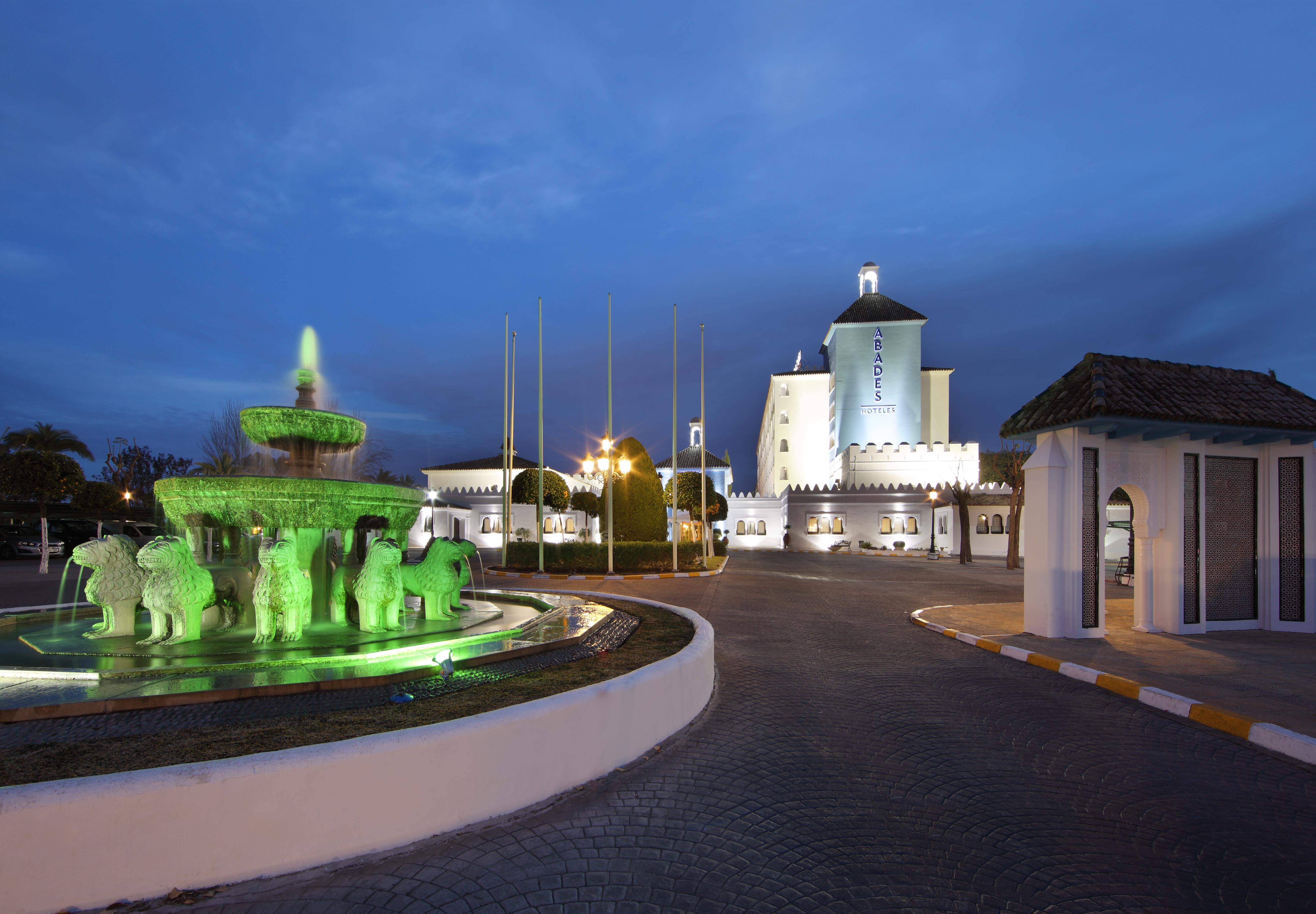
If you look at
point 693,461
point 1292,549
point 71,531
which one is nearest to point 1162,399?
point 1292,549

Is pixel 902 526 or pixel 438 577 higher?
pixel 438 577

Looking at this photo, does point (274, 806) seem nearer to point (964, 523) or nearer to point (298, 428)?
point (298, 428)

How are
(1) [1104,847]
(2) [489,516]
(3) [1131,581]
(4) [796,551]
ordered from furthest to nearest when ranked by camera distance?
(2) [489,516]
(4) [796,551]
(3) [1131,581]
(1) [1104,847]

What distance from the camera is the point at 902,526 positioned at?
126 feet

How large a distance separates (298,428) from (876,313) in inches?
1825

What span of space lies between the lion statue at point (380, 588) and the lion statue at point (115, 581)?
6.53 feet

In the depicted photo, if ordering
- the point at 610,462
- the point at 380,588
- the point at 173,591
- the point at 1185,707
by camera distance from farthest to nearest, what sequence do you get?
the point at 610,462, the point at 380,588, the point at 173,591, the point at 1185,707

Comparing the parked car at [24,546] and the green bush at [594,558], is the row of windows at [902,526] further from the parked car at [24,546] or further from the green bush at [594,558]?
the parked car at [24,546]

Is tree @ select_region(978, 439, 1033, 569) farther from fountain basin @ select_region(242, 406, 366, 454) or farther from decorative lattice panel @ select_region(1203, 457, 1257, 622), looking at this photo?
fountain basin @ select_region(242, 406, 366, 454)

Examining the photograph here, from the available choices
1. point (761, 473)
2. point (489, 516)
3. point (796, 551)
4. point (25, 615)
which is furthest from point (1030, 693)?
point (761, 473)

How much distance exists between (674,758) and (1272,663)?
7.78 m

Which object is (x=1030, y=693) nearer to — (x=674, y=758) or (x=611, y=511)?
(x=674, y=758)

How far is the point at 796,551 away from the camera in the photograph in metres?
39.2

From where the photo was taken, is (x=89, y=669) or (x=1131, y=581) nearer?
(x=89, y=669)
